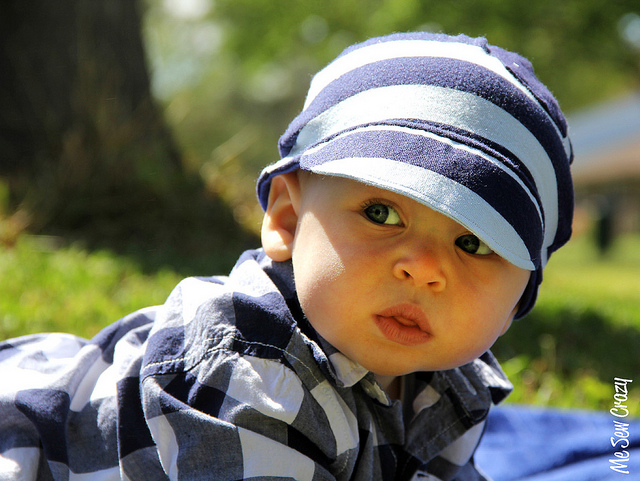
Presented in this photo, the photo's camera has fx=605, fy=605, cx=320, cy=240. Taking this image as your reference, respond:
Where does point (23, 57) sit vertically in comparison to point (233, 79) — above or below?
below

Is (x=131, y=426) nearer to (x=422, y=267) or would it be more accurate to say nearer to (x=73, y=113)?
(x=422, y=267)

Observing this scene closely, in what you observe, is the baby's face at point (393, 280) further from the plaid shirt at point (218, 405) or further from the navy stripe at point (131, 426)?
the navy stripe at point (131, 426)

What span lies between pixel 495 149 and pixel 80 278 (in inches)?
108

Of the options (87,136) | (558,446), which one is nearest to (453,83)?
(558,446)

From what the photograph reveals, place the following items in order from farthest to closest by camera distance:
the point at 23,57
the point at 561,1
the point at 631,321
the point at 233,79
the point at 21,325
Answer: the point at 233,79 < the point at 561,1 < the point at 23,57 < the point at 631,321 < the point at 21,325

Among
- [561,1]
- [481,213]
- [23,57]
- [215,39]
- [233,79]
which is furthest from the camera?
[233,79]

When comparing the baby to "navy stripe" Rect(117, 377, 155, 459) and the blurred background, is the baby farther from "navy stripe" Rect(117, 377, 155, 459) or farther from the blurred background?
the blurred background

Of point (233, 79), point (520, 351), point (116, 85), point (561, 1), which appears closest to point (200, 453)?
point (520, 351)

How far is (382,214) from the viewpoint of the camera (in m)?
1.32

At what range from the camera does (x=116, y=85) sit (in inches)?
209

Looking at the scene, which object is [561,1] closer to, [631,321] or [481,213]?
[631,321]

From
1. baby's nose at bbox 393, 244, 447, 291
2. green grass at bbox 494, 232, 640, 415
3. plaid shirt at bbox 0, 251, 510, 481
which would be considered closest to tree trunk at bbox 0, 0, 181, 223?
green grass at bbox 494, 232, 640, 415

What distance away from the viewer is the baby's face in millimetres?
1270

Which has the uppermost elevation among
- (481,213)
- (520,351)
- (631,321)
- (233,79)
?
(233,79)
